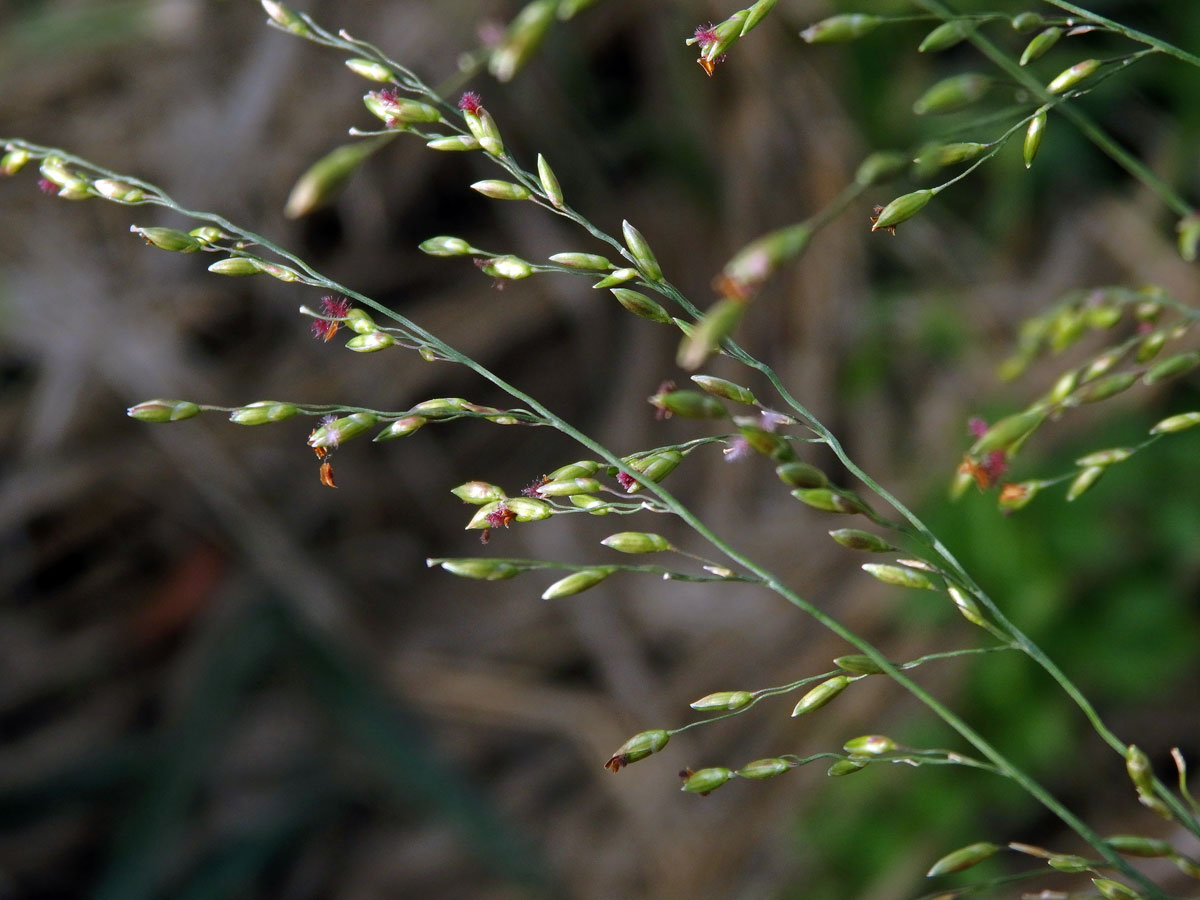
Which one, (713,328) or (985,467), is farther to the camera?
(985,467)

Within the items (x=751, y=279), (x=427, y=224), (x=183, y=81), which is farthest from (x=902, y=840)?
(x=183, y=81)

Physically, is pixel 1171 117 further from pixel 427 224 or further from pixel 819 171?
pixel 427 224

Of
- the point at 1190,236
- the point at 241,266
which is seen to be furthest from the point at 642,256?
the point at 1190,236

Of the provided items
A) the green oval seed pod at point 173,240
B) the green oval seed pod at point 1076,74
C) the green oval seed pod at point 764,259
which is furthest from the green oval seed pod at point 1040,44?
the green oval seed pod at point 173,240

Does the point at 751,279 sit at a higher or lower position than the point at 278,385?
higher

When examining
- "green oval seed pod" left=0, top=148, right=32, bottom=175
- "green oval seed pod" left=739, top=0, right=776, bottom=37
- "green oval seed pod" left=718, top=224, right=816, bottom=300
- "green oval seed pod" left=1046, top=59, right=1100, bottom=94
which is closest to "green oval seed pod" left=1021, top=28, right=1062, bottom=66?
"green oval seed pod" left=1046, top=59, right=1100, bottom=94

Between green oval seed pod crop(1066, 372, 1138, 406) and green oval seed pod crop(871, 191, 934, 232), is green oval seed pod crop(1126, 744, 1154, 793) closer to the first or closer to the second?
green oval seed pod crop(1066, 372, 1138, 406)

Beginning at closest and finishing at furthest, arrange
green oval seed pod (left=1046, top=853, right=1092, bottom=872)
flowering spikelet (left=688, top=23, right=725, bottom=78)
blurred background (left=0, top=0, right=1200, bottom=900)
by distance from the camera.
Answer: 1. green oval seed pod (left=1046, top=853, right=1092, bottom=872)
2. flowering spikelet (left=688, top=23, right=725, bottom=78)
3. blurred background (left=0, top=0, right=1200, bottom=900)

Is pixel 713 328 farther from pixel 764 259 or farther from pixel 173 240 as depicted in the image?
pixel 173 240

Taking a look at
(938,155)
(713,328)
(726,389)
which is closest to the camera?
(713,328)
